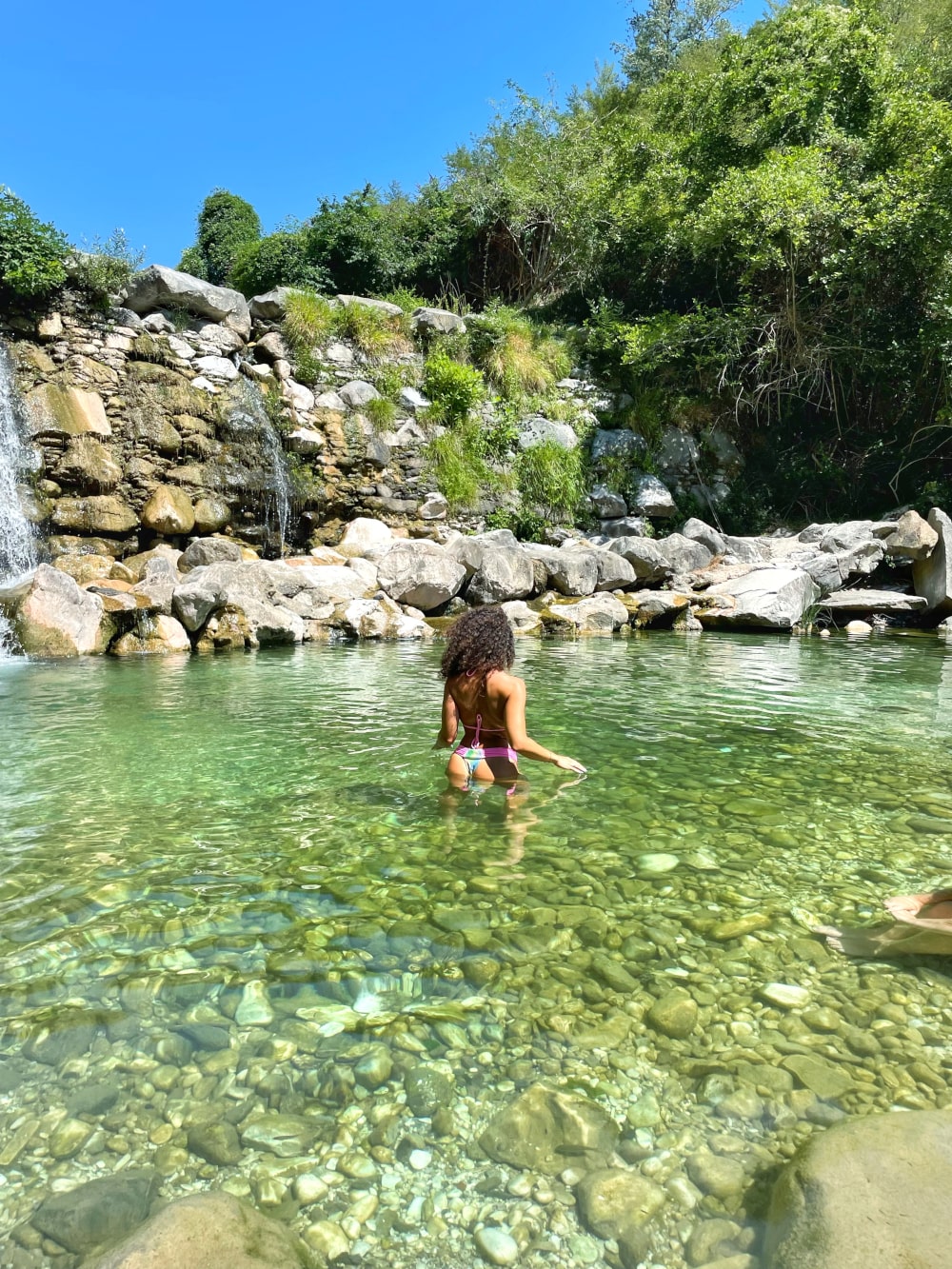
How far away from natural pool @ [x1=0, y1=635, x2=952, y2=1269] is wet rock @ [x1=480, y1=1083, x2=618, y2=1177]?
0.13 ft

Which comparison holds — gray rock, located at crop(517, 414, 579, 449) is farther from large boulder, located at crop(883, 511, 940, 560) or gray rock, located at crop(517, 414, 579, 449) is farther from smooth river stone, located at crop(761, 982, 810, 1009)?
smooth river stone, located at crop(761, 982, 810, 1009)

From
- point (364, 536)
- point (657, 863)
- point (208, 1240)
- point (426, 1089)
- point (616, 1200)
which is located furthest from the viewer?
point (364, 536)

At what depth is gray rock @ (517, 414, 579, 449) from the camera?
20906 mm

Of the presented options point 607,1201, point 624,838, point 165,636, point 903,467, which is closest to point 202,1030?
point 607,1201

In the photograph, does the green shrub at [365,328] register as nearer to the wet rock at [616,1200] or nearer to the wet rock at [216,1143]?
the wet rock at [216,1143]

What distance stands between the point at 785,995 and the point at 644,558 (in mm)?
15554

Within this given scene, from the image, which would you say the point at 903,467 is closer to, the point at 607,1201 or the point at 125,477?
the point at 125,477

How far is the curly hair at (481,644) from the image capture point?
4387 millimetres

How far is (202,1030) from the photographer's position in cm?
224

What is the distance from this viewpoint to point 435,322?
2158 centimetres

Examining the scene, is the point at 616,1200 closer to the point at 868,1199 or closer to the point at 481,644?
the point at 868,1199

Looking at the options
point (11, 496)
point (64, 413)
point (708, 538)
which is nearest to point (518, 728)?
point (11, 496)

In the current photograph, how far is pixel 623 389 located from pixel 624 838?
70.9 feet

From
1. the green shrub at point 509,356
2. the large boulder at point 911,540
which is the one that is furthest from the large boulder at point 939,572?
the green shrub at point 509,356
